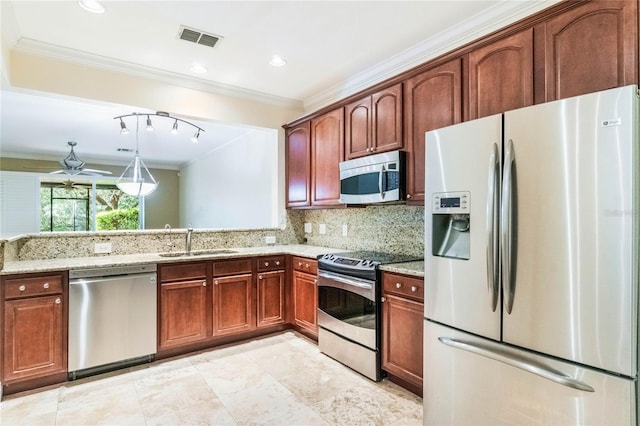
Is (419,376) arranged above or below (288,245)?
below

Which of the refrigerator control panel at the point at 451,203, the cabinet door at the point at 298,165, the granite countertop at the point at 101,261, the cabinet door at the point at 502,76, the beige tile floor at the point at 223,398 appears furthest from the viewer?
the cabinet door at the point at 298,165

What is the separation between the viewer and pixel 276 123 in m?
4.32

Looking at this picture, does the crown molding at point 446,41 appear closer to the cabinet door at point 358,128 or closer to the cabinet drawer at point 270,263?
the cabinet door at point 358,128

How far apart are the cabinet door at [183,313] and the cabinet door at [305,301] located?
954 millimetres

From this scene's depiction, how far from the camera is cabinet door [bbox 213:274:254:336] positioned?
3367mm

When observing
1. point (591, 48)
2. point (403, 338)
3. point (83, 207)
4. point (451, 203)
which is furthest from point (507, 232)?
point (83, 207)

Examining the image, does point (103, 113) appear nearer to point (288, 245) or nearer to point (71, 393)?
point (288, 245)

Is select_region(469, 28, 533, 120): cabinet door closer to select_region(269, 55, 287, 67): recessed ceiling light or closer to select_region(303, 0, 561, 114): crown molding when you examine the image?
select_region(303, 0, 561, 114): crown molding

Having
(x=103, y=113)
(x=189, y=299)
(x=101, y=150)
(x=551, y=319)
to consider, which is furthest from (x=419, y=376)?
(x=101, y=150)

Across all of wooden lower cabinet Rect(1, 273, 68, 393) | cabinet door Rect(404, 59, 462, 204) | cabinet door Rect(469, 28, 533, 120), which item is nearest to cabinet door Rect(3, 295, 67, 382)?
wooden lower cabinet Rect(1, 273, 68, 393)

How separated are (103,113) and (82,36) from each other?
6.64 ft

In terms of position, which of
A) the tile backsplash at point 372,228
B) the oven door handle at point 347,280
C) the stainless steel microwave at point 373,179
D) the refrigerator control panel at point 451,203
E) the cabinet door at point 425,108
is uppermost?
the cabinet door at point 425,108

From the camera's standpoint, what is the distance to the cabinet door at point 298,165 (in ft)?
13.1

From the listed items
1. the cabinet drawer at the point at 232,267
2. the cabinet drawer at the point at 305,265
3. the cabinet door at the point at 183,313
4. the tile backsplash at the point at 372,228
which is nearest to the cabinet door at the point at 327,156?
the tile backsplash at the point at 372,228
